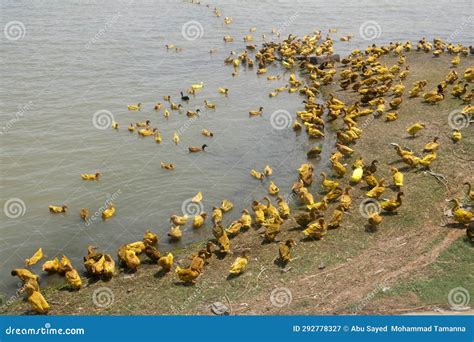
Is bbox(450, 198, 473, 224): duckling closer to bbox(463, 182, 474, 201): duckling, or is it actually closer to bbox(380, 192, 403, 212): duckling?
bbox(463, 182, 474, 201): duckling

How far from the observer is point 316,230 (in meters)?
14.2

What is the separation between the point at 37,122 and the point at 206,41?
19629 millimetres

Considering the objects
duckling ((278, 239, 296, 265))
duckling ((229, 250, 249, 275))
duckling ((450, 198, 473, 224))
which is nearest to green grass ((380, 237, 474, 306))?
duckling ((450, 198, 473, 224))

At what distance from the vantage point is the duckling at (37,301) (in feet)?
38.1

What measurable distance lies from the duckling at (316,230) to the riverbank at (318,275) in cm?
21

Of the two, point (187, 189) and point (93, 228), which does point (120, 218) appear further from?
point (187, 189)

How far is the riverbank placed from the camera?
11633 mm

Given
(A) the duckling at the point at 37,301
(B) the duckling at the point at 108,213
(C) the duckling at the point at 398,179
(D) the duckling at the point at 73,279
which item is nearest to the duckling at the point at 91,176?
(B) the duckling at the point at 108,213

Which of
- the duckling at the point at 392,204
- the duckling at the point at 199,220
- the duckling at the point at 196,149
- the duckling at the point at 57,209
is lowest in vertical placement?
the duckling at the point at 199,220

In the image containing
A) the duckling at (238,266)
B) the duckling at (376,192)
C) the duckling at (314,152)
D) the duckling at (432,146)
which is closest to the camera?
the duckling at (238,266)

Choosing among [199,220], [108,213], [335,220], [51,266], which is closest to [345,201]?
[335,220]

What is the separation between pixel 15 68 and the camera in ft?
97.5

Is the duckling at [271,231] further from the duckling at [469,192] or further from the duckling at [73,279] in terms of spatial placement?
the duckling at [469,192]

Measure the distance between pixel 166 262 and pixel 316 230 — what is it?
4529mm
